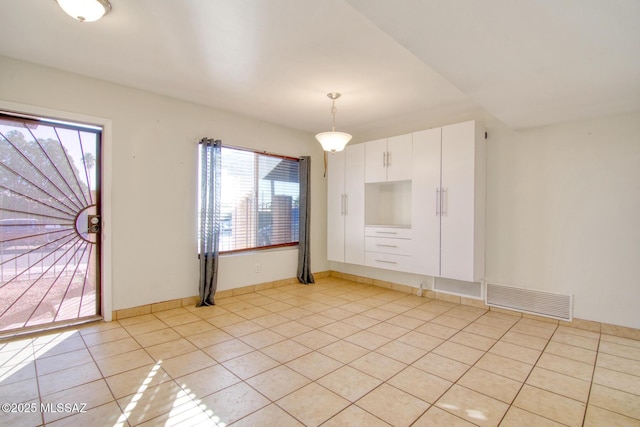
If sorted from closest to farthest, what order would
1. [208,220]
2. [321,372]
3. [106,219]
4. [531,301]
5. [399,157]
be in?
[321,372] < [106,219] < [531,301] < [208,220] < [399,157]

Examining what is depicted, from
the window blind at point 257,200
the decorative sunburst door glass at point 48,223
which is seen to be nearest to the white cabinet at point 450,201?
the window blind at point 257,200

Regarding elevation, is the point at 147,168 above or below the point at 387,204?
above

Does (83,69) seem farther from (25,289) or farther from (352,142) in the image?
(352,142)

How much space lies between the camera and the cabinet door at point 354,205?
4598mm

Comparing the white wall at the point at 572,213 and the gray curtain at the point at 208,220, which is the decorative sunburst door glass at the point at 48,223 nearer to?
the gray curtain at the point at 208,220

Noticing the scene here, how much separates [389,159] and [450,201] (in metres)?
1.04

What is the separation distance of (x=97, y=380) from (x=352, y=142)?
441 cm

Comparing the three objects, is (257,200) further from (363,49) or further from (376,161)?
(363,49)

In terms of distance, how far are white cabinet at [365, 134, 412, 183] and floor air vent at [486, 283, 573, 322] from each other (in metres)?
1.74

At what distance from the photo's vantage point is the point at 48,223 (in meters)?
3.00

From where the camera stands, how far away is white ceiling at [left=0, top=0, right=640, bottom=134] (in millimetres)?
1600

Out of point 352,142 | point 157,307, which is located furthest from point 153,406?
point 352,142

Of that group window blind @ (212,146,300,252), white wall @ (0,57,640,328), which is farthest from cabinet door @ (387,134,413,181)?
window blind @ (212,146,300,252)

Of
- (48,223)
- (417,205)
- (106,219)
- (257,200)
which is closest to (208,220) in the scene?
(257,200)
